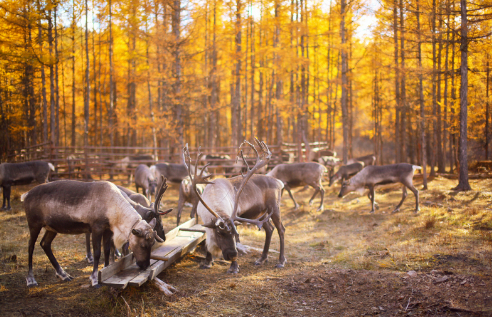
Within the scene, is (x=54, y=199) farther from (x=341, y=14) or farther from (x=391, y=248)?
(x=341, y=14)

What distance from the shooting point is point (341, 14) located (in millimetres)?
14828

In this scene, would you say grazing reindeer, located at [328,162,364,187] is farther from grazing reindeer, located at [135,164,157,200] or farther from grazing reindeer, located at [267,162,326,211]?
grazing reindeer, located at [135,164,157,200]

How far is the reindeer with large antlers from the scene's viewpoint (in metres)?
5.23

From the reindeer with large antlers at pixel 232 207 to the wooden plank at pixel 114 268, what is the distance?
4.15ft

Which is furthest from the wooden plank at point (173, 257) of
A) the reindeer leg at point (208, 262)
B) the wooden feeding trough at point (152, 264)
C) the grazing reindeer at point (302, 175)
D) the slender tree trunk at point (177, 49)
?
the slender tree trunk at point (177, 49)

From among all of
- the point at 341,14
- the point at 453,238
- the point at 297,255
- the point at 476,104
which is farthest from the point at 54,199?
the point at 476,104

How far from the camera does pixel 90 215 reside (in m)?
4.96

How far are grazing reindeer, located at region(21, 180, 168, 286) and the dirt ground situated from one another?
602mm

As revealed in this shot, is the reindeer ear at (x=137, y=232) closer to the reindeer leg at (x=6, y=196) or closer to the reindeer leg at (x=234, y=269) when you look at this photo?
the reindeer leg at (x=234, y=269)

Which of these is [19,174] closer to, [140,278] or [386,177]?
[140,278]

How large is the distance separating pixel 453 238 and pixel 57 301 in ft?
24.5

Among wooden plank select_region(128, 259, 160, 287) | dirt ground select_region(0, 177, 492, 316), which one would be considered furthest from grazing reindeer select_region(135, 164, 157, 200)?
wooden plank select_region(128, 259, 160, 287)

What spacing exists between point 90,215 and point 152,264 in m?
1.20

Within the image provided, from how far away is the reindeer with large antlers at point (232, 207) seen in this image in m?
5.23
